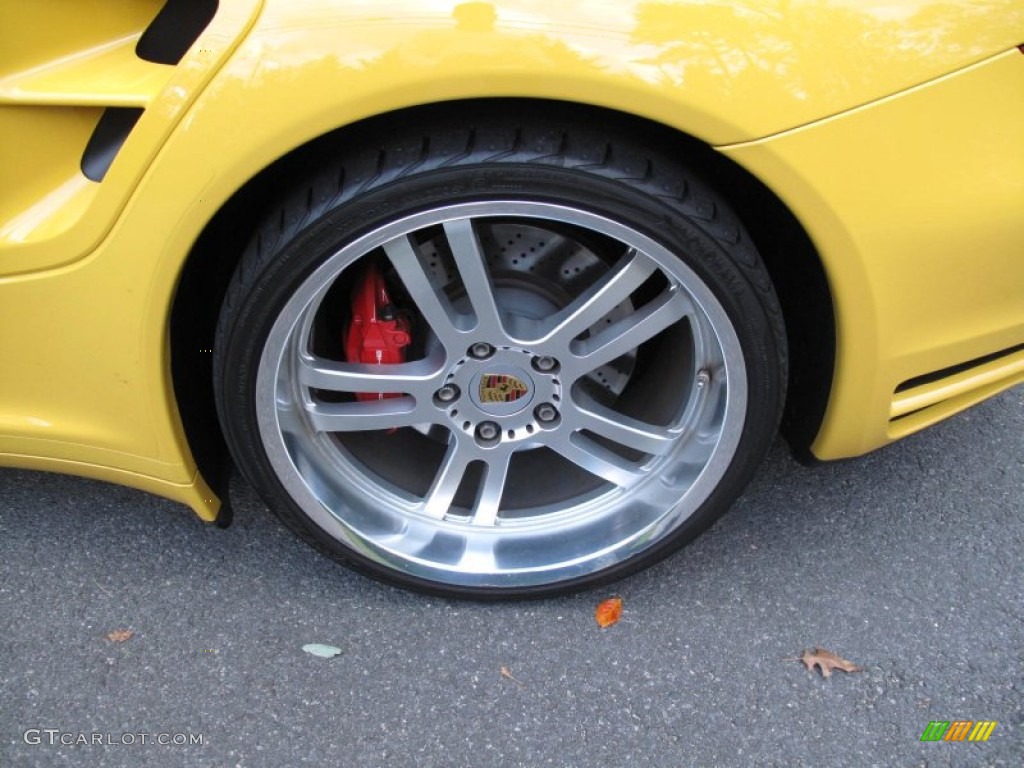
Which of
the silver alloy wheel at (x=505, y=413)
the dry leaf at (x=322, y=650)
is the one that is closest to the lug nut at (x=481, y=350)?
the silver alloy wheel at (x=505, y=413)

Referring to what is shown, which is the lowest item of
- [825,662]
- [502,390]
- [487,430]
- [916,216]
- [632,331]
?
[825,662]

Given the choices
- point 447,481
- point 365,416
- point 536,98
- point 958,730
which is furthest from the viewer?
point 447,481

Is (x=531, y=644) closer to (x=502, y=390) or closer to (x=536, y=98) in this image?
(x=502, y=390)

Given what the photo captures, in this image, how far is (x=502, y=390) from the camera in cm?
169

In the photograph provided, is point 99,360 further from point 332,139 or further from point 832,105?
point 832,105

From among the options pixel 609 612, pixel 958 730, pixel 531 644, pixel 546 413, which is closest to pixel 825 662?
pixel 958 730

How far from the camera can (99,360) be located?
5.06 feet

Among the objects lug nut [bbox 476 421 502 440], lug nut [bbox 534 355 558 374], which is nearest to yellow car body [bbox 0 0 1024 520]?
lug nut [bbox 534 355 558 374]

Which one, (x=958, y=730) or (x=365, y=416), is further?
(x=365, y=416)

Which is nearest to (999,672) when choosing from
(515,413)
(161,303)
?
(515,413)

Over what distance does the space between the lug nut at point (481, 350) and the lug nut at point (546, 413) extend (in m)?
0.16

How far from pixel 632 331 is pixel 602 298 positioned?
0.32 ft

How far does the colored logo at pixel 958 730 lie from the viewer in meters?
1.61

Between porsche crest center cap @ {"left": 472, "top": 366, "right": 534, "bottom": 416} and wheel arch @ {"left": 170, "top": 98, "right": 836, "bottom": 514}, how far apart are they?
18.8 inches
